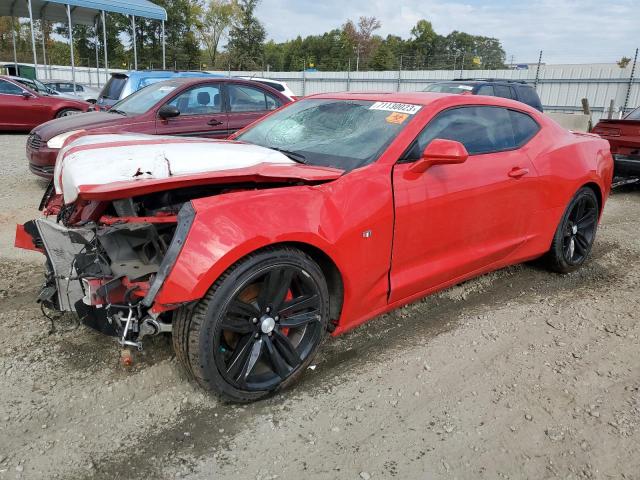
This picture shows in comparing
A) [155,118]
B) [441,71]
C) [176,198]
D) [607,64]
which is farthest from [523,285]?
[441,71]

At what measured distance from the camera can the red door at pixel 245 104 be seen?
7449 millimetres

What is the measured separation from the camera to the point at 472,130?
3.47 meters

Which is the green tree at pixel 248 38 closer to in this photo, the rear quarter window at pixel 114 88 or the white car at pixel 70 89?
the white car at pixel 70 89

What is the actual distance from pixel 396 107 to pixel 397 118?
15 centimetres

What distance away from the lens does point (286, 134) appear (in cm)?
349

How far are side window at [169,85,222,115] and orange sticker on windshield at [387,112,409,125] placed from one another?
4.64 metres

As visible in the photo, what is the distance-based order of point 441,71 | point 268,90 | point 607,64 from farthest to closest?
point 441,71, point 607,64, point 268,90


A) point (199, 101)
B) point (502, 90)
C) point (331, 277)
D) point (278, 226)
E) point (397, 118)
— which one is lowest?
point (331, 277)

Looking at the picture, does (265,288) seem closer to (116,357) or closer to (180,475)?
(180,475)

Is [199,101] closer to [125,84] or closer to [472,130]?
[125,84]

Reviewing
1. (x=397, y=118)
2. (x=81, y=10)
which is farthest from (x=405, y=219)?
(x=81, y=10)

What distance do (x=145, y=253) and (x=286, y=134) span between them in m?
1.30

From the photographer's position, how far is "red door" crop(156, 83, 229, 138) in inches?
271

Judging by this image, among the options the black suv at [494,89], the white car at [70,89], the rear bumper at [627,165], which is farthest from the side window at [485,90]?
the white car at [70,89]
